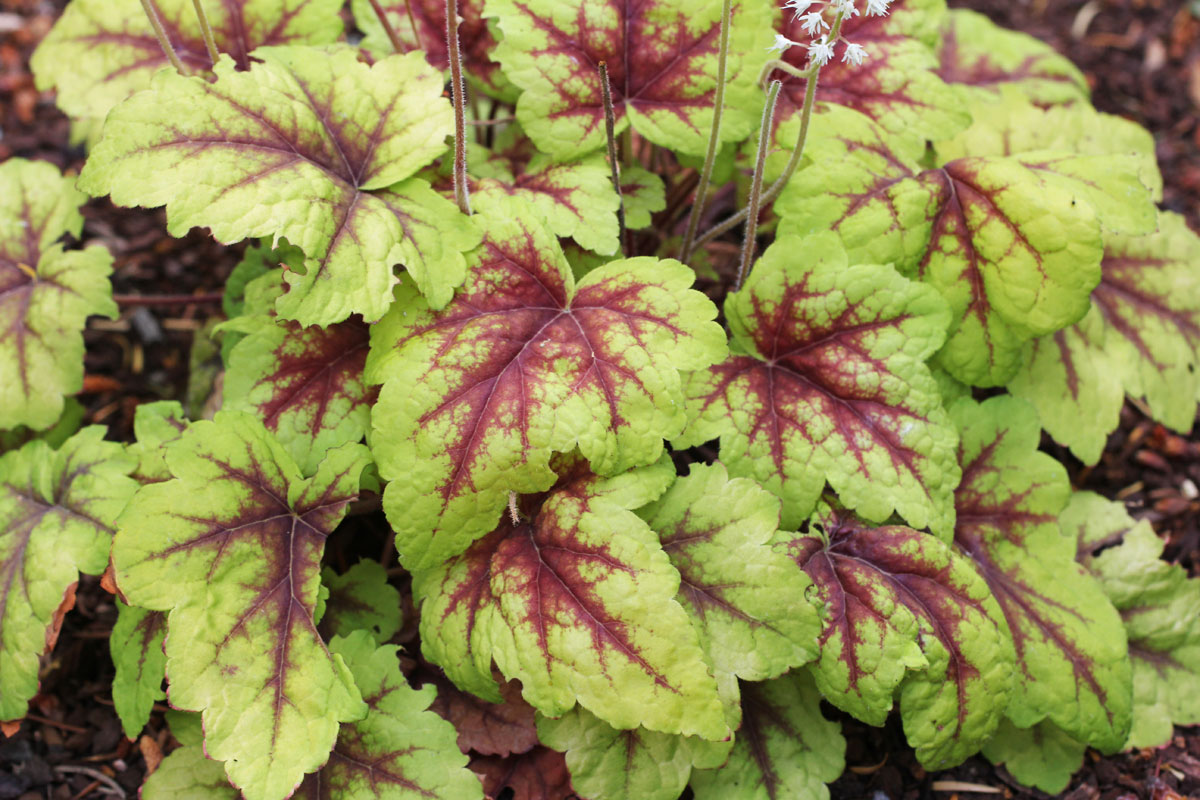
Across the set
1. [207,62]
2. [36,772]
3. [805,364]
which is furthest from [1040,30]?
[36,772]

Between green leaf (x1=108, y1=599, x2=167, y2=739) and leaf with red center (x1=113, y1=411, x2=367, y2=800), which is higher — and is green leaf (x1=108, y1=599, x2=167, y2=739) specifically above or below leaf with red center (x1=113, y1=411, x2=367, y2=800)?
below

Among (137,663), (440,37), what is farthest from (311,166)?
(137,663)

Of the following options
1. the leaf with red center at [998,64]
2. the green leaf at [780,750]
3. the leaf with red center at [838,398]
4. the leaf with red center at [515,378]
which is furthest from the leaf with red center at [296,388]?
the leaf with red center at [998,64]

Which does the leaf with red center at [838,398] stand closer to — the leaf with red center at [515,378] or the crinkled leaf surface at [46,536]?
the leaf with red center at [515,378]

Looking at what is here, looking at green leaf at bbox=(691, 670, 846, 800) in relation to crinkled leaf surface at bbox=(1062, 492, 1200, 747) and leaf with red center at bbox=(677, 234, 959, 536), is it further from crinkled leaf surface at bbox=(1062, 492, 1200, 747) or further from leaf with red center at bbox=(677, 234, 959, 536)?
crinkled leaf surface at bbox=(1062, 492, 1200, 747)

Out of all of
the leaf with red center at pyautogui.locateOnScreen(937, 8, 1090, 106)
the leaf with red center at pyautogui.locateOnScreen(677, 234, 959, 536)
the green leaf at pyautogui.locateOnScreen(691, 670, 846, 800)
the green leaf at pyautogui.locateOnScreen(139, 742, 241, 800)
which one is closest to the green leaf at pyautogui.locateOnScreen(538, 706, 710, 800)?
the green leaf at pyautogui.locateOnScreen(691, 670, 846, 800)

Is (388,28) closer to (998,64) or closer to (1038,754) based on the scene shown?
(998,64)
